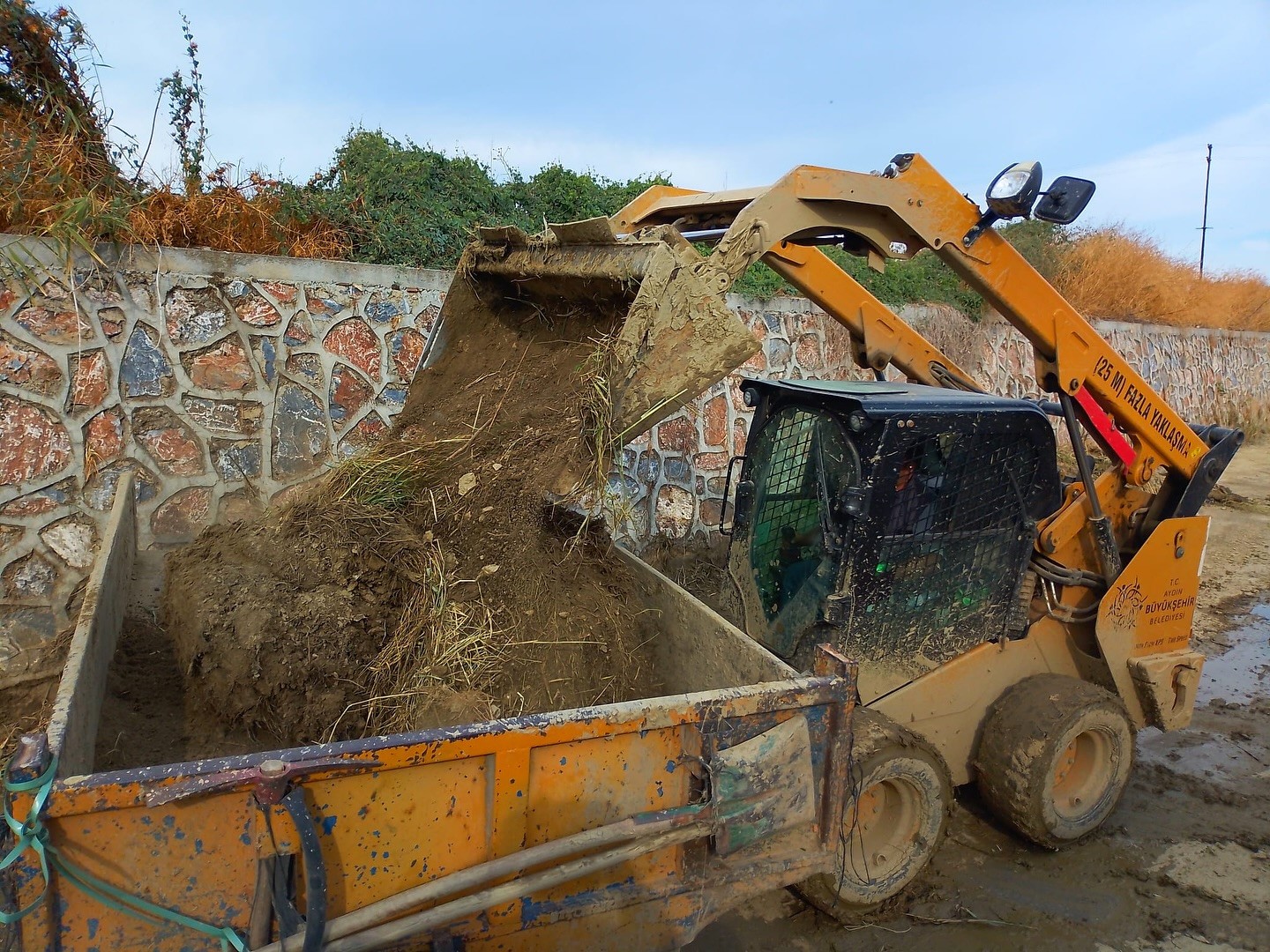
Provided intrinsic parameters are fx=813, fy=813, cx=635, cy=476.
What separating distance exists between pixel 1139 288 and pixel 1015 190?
1491cm

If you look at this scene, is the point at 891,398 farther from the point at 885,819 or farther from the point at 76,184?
the point at 76,184

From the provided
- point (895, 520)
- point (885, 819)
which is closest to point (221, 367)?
point (895, 520)

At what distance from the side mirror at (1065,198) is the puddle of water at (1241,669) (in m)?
3.54

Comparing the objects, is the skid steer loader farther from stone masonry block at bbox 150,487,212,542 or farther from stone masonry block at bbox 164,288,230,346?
stone masonry block at bbox 150,487,212,542

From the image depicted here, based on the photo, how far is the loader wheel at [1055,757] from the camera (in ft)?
11.1

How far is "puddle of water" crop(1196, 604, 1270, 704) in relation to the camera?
5.33 m

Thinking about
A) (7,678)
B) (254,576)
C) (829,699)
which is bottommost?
(7,678)

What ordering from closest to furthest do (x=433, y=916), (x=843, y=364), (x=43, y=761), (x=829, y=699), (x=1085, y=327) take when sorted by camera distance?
(x=43, y=761) → (x=433, y=916) → (x=829, y=699) → (x=1085, y=327) → (x=843, y=364)

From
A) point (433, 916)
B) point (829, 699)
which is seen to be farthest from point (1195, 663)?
point (433, 916)

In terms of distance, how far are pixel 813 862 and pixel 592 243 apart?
2.32 m

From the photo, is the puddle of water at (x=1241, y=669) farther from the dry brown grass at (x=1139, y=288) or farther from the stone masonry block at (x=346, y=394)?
the dry brown grass at (x=1139, y=288)

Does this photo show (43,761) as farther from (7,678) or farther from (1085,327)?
(1085,327)

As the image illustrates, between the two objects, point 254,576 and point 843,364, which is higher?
point 843,364

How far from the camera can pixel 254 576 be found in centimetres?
295
